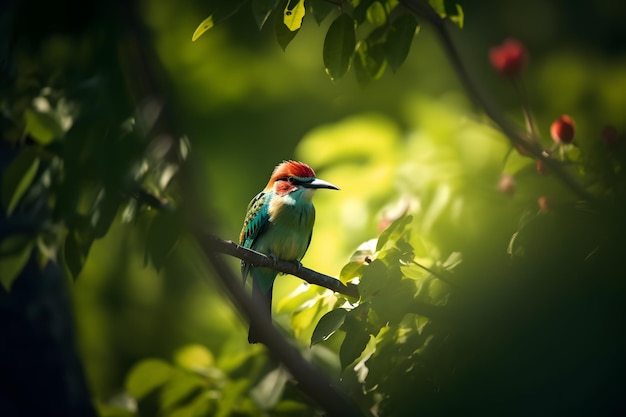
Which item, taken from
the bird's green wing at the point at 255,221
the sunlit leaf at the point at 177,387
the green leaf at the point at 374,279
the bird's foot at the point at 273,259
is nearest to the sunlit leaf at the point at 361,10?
the green leaf at the point at 374,279

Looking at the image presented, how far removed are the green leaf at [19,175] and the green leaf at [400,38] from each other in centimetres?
120

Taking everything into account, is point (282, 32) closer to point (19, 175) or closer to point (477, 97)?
point (477, 97)

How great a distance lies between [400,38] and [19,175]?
1299mm

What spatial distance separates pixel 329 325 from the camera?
2559 mm

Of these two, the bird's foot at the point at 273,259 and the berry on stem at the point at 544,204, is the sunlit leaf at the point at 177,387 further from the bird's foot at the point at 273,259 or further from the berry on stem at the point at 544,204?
the berry on stem at the point at 544,204

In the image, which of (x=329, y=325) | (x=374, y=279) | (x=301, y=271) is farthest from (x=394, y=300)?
(x=301, y=271)

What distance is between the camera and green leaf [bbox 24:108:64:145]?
8.79 feet

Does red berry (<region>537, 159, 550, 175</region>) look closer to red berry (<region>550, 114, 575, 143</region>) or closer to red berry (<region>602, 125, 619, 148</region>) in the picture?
red berry (<region>550, 114, 575, 143</region>)

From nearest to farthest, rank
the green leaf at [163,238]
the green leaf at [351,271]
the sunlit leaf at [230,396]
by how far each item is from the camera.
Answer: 1. the green leaf at [163,238]
2. the green leaf at [351,271]
3. the sunlit leaf at [230,396]

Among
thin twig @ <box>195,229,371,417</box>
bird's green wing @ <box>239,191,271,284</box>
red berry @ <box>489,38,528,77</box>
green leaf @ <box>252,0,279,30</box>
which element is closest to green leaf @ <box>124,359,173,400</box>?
thin twig @ <box>195,229,371,417</box>

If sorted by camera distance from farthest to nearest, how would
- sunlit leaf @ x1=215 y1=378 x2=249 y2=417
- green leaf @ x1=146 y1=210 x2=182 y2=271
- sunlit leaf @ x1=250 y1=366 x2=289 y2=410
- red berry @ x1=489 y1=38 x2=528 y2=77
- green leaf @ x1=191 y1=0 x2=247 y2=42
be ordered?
red berry @ x1=489 y1=38 x2=528 y2=77
sunlit leaf @ x1=215 y1=378 x2=249 y2=417
sunlit leaf @ x1=250 y1=366 x2=289 y2=410
green leaf @ x1=191 y1=0 x2=247 y2=42
green leaf @ x1=146 y1=210 x2=182 y2=271

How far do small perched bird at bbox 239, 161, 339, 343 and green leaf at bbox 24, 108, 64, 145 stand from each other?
5.21 feet

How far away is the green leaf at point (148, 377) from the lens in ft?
10.4

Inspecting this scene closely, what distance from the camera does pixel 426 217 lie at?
136 inches
